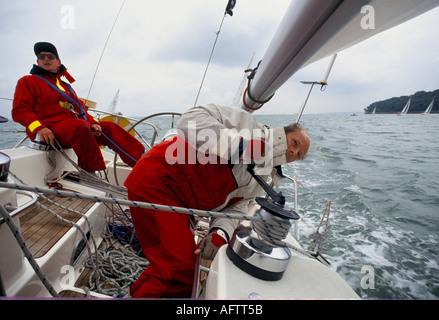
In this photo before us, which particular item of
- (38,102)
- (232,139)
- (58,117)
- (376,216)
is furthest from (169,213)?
(376,216)

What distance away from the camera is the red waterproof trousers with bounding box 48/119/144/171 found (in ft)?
6.52

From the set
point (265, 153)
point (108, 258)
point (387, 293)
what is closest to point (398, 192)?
point (387, 293)

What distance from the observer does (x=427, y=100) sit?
2275 centimetres

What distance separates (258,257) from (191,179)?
24.4 inches

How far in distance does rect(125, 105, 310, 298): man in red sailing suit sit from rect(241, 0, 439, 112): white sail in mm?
370

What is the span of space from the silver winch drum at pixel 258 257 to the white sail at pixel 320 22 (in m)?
0.65

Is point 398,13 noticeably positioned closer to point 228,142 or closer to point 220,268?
point 228,142

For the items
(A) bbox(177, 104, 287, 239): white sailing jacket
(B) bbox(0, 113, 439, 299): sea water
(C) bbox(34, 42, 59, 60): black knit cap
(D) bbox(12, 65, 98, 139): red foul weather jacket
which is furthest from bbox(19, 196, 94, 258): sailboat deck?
(C) bbox(34, 42, 59, 60): black knit cap

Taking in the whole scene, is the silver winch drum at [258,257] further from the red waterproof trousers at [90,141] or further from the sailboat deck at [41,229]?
the red waterproof trousers at [90,141]

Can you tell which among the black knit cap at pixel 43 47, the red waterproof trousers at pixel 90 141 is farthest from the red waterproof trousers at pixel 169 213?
the black knit cap at pixel 43 47

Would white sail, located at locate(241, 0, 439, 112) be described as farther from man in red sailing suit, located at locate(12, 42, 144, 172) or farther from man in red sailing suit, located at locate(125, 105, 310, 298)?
man in red sailing suit, located at locate(12, 42, 144, 172)

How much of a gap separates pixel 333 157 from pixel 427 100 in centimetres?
2336

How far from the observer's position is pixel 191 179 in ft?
3.93

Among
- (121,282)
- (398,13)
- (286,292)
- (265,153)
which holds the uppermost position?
(398,13)
